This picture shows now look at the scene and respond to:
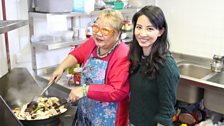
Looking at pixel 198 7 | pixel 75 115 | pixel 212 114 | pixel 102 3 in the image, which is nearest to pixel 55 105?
pixel 75 115

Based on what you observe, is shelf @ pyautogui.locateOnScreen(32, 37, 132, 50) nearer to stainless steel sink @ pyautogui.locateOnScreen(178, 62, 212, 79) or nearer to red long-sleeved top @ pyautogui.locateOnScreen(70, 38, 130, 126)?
red long-sleeved top @ pyautogui.locateOnScreen(70, 38, 130, 126)

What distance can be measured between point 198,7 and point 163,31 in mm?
1425

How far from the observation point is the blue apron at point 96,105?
4.71ft

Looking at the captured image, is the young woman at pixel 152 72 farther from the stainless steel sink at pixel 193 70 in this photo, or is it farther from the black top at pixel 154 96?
the stainless steel sink at pixel 193 70

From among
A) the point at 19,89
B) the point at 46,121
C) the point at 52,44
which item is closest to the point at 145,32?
the point at 46,121

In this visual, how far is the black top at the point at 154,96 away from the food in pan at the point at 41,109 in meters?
0.44

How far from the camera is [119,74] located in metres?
1.34

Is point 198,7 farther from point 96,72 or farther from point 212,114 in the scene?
point 96,72

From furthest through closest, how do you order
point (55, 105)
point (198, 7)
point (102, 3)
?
1. point (198, 7)
2. point (102, 3)
3. point (55, 105)

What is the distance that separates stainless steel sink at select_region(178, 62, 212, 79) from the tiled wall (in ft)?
0.48

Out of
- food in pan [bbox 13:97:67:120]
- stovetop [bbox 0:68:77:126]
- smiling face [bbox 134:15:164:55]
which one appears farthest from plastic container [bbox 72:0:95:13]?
smiling face [bbox 134:15:164:55]

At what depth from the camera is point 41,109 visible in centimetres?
146

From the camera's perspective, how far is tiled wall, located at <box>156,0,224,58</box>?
237cm

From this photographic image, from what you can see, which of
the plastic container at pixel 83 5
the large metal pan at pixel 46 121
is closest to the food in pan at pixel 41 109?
the large metal pan at pixel 46 121
